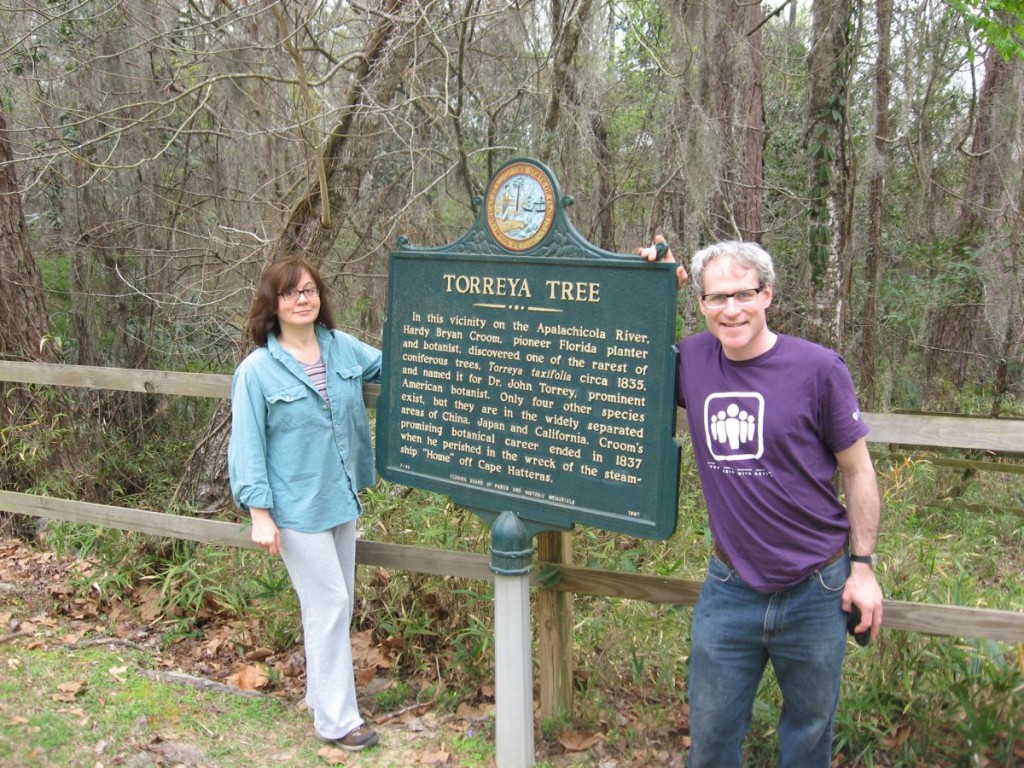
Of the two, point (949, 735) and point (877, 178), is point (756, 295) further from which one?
point (877, 178)

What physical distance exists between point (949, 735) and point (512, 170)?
2.49 metres

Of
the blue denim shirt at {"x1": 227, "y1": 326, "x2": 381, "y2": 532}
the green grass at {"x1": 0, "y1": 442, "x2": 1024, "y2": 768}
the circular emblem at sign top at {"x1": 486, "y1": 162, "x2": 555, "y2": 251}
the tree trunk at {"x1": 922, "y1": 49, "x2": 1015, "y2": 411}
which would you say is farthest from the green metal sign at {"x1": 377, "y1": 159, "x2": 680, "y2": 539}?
the tree trunk at {"x1": 922, "y1": 49, "x2": 1015, "y2": 411}

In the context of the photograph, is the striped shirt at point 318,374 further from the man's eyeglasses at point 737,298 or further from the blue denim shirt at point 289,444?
the man's eyeglasses at point 737,298

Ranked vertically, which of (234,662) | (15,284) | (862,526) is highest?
(15,284)

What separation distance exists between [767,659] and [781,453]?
2.15 ft

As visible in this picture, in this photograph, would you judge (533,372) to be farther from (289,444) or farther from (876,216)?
(876,216)

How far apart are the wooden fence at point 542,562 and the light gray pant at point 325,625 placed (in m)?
0.40

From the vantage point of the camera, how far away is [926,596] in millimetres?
3635

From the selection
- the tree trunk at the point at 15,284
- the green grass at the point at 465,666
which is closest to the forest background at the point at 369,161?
the tree trunk at the point at 15,284

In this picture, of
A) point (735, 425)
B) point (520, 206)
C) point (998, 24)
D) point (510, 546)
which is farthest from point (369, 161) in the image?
point (735, 425)

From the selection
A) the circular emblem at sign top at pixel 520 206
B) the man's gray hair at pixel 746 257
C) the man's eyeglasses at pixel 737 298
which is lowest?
the man's eyeglasses at pixel 737 298

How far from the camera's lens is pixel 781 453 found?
2.43 metres

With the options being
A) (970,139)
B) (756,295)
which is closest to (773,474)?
(756,295)

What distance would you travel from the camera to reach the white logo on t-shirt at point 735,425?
2443 mm
